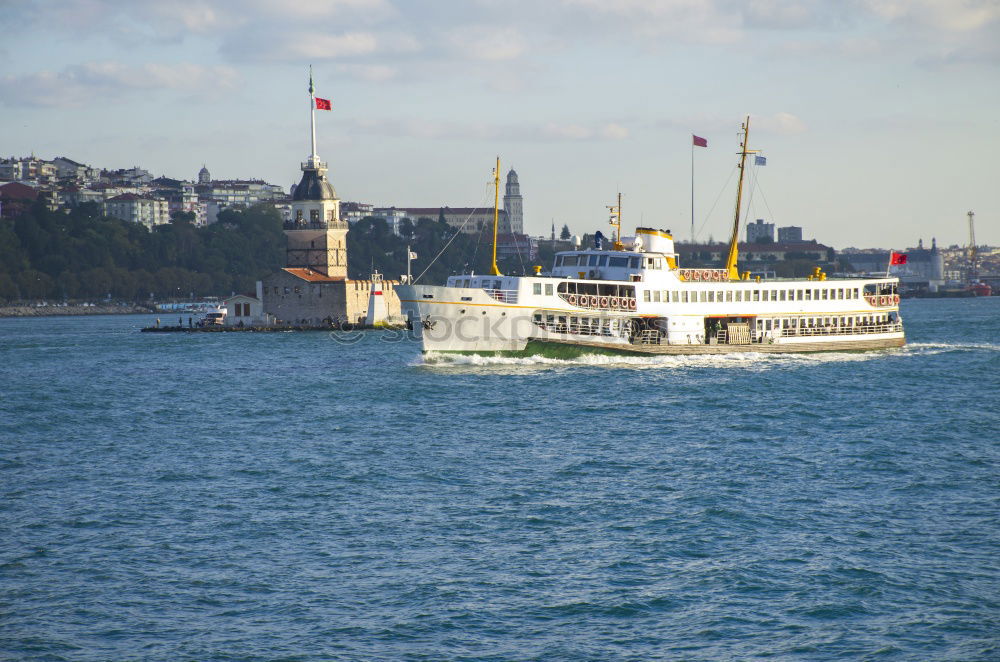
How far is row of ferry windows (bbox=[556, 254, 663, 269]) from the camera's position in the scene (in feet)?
193

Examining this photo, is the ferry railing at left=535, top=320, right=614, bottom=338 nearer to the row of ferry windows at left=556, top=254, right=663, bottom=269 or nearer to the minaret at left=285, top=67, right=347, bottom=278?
the row of ferry windows at left=556, top=254, right=663, bottom=269

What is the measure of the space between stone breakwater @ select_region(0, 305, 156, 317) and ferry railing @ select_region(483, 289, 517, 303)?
14517 cm

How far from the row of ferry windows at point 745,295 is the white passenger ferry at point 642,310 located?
0.06m

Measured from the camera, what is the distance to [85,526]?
25.5 m

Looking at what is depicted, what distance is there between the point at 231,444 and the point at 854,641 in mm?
24273

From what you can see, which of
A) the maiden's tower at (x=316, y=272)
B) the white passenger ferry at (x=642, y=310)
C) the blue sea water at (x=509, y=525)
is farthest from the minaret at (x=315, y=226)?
the blue sea water at (x=509, y=525)

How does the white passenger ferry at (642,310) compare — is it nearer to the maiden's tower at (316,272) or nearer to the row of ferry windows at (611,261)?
the row of ferry windows at (611,261)

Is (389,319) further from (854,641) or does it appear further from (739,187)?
(854,641)

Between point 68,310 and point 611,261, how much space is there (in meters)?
147

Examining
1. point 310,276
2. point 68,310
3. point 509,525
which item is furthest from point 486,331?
point 68,310

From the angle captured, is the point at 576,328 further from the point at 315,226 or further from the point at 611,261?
the point at 315,226

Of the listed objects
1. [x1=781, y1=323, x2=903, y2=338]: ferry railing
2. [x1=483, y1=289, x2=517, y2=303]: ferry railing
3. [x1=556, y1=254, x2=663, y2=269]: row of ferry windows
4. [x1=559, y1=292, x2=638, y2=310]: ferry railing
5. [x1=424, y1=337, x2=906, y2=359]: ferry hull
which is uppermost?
[x1=556, y1=254, x2=663, y2=269]: row of ferry windows

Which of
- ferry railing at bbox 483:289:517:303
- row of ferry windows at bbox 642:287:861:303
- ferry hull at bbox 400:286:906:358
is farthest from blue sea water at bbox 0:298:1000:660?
row of ferry windows at bbox 642:287:861:303

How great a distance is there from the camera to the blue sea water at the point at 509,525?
18.7 metres
